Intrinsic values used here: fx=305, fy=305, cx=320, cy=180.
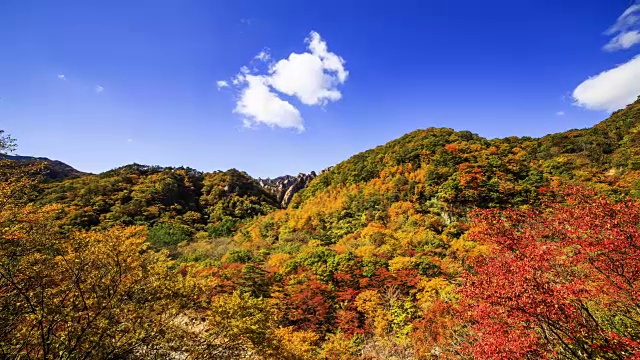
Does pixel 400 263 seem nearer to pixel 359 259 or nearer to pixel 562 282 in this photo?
pixel 359 259

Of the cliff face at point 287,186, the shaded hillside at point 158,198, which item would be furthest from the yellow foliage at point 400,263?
the cliff face at point 287,186

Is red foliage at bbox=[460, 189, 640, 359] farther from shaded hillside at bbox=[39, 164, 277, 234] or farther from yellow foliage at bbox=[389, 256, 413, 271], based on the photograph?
shaded hillside at bbox=[39, 164, 277, 234]

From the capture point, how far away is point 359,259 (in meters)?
27.7

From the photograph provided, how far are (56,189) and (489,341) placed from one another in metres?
63.0

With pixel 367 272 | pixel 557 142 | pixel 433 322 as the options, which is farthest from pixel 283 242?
pixel 557 142

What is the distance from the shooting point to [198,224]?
51.2 metres

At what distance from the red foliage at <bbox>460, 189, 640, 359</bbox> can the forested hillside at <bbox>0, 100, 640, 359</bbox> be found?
52 millimetres

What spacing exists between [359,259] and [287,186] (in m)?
77.3

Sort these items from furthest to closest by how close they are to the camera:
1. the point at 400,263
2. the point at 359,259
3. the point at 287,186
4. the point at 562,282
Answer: the point at 287,186, the point at 359,259, the point at 400,263, the point at 562,282

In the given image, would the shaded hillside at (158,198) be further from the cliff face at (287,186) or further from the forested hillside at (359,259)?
the cliff face at (287,186)

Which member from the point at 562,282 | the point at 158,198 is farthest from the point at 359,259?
the point at 158,198

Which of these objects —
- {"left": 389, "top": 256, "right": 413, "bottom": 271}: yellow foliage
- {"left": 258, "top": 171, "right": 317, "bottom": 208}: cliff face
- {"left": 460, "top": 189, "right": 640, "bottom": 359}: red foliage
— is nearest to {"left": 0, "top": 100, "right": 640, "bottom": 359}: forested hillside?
{"left": 460, "top": 189, "right": 640, "bottom": 359}: red foliage

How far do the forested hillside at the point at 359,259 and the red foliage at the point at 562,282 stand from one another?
5cm

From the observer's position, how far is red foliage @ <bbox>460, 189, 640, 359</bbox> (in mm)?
7918
